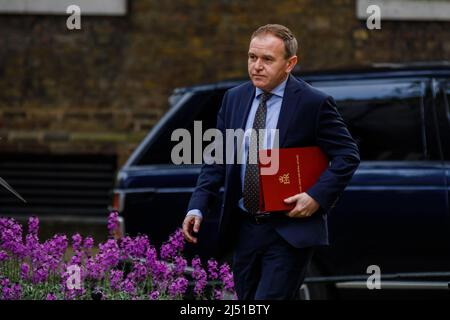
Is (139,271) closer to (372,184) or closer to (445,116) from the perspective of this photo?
(372,184)

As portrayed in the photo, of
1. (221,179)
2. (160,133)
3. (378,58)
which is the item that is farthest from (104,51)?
(221,179)

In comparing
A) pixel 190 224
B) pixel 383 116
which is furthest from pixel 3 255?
→ pixel 383 116

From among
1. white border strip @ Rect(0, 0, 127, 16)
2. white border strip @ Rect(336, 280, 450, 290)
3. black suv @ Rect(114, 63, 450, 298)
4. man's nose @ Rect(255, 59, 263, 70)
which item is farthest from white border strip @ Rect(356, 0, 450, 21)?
man's nose @ Rect(255, 59, 263, 70)

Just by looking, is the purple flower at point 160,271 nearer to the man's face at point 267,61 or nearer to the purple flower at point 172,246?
the purple flower at point 172,246

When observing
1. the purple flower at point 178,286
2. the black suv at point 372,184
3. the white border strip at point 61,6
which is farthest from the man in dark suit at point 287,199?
the white border strip at point 61,6

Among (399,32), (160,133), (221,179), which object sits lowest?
(221,179)

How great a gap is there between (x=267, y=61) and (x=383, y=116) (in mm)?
2727

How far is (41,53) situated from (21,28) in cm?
37

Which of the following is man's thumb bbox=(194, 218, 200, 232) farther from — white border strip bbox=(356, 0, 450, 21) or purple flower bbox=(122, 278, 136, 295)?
white border strip bbox=(356, 0, 450, 21)

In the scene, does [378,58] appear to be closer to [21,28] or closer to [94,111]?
[94,111]

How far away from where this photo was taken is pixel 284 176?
488cm

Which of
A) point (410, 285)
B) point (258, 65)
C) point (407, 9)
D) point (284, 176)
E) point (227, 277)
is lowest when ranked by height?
point (410, 285)

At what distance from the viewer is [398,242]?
23.6ft
